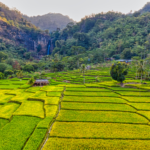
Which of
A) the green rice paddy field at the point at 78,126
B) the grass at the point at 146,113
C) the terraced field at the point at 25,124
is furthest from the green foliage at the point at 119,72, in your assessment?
the terraced field at the point at 25,124

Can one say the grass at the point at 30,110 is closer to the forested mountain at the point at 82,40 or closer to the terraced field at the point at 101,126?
the terraced field at the point at 101,126

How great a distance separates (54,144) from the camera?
805 cm

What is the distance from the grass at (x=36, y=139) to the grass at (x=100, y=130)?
78cm

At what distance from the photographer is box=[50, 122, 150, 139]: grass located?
8969mm

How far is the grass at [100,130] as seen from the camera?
8969mm

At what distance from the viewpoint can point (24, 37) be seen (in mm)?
93000

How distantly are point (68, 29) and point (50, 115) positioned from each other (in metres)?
104

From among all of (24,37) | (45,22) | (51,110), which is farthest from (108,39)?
(45,22)

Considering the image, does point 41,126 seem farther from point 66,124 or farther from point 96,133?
point 96,133

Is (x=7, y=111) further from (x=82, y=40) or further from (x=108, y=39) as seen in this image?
(x=82, y=40)

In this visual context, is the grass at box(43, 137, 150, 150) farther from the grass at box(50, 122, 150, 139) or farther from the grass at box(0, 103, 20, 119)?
the grass at box(0, 103, 20, 119)

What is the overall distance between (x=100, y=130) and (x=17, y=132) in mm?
6903

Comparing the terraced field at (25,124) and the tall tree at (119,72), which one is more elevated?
the tall tree at (119,72)

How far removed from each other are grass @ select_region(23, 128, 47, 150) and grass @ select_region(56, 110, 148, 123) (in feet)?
7.78
